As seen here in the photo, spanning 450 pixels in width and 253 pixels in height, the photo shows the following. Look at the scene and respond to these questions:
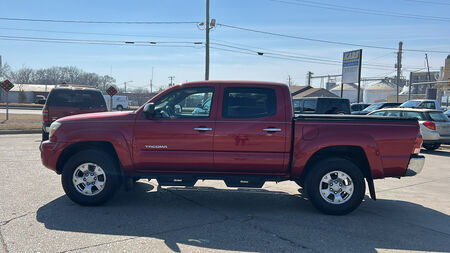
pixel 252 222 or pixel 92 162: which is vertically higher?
pixel 92 162

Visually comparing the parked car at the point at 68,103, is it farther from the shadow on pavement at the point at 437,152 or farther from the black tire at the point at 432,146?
the black tire at the point at 432,146

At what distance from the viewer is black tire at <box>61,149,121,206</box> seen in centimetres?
523

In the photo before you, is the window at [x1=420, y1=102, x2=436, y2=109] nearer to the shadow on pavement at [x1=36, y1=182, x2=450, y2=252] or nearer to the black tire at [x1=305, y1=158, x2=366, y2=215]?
the shadow on pavement at [x1=36, y1=182, x2=450, y2=252]

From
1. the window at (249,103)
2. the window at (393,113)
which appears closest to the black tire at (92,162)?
the window at (249,103)

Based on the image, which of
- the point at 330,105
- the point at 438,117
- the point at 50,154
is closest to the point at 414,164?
the point at 50,154

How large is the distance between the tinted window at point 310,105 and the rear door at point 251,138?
984cm

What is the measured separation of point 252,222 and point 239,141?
117 cm

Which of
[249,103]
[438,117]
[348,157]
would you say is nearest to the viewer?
[249,103]

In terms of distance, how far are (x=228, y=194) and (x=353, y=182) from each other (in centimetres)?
225

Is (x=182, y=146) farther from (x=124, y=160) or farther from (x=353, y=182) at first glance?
(x=353, y=182)

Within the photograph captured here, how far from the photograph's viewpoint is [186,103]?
5340 mm

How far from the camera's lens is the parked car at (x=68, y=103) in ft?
33.9

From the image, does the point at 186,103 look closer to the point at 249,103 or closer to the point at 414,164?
the point at 249,103

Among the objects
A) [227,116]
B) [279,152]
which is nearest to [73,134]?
[227,116]
